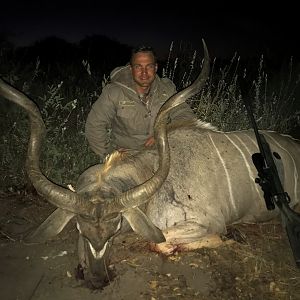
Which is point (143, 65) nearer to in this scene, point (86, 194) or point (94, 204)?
point (86, 194)

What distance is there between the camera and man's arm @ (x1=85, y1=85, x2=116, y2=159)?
4.09 meters

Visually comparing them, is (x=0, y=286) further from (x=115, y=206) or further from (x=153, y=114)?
(x=153, y=114)

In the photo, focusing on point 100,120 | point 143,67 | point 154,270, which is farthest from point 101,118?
point 154,270

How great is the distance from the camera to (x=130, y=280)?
3020mm

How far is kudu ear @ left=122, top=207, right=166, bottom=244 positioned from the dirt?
0.28 metres

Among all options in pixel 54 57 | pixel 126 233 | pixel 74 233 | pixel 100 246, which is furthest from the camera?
pixel 54 57

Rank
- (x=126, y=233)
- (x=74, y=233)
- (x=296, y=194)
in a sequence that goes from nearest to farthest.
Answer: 1. (x=126, y=233)
2. (x=74, y=233)
3. (x=296, y=194)

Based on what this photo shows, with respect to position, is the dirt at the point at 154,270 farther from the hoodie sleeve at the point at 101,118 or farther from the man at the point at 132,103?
the man at the point at 132,103

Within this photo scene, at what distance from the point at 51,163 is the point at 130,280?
2054 mm

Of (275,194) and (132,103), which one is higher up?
(132,103)

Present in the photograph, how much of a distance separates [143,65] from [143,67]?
2 centimetres

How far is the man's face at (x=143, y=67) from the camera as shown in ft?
13.1

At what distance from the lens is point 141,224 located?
3.03 metres

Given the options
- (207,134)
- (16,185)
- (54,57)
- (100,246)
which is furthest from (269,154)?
(54,57)
